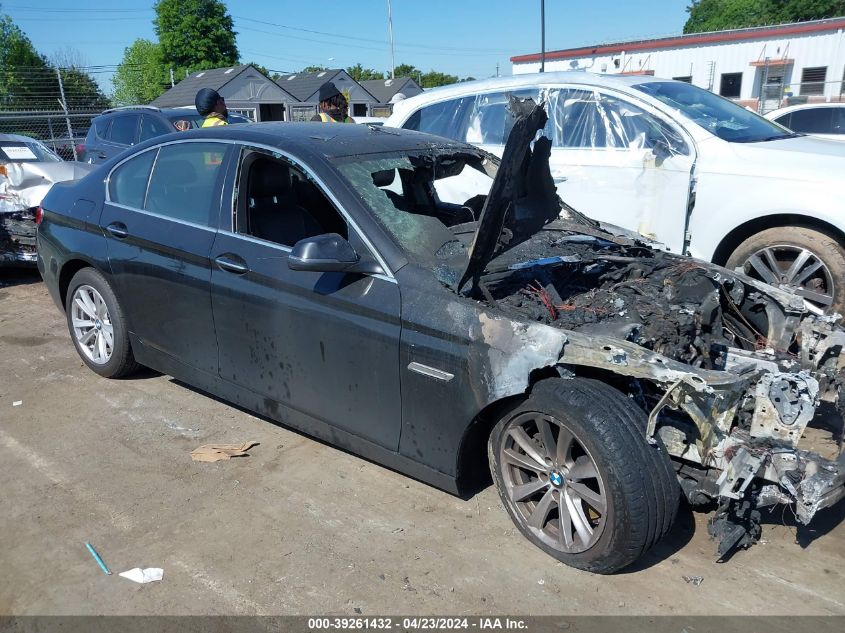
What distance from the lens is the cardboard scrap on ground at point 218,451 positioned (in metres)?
3.91

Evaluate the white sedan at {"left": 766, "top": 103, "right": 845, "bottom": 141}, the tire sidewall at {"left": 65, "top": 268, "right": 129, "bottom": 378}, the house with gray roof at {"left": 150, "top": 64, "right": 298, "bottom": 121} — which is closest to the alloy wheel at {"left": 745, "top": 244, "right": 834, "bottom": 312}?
the tire sidewall at {"left": 65, "top": 268, "right": 129, "bottom": 378}

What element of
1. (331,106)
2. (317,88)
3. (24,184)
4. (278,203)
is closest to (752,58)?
(317,88)

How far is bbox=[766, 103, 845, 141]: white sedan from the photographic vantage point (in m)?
13.2

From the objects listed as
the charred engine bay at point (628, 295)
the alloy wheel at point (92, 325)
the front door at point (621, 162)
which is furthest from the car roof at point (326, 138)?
the front door at point (621, 162)

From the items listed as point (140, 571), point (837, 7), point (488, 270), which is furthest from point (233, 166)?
point (837, 7)

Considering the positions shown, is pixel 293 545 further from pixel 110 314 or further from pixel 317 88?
pixel 317 88

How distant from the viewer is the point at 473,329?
2.94 m

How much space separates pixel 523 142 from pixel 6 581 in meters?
3.02

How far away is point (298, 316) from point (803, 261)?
3.72m

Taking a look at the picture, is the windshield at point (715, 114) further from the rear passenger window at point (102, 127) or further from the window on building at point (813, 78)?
the window on building at point (813, 78)

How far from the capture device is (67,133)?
18.6 meters

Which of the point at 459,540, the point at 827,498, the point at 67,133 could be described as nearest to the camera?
the point at 827,498

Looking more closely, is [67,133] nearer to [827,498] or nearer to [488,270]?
[488,270]

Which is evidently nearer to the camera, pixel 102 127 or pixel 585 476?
pixel 585 476
